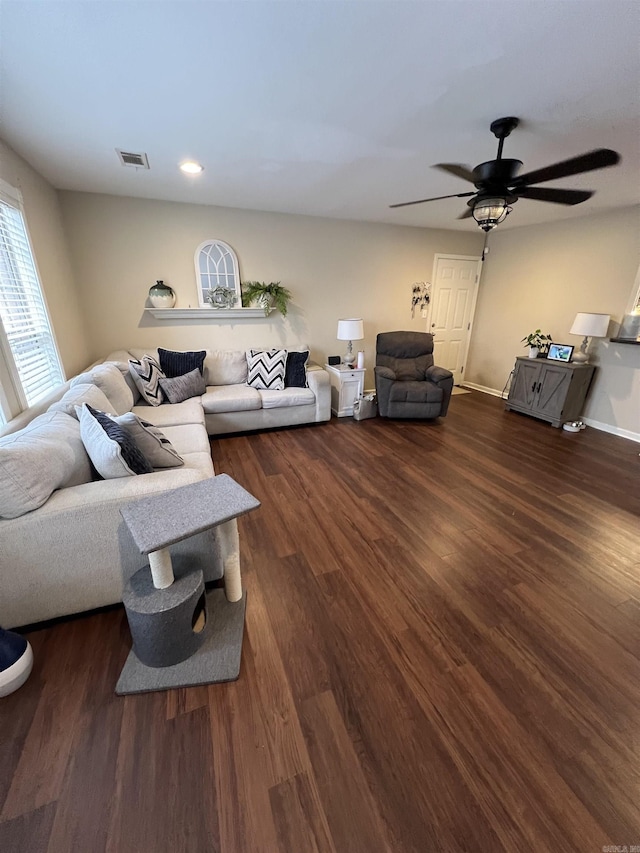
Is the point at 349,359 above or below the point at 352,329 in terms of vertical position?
below

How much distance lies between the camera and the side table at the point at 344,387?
417cm

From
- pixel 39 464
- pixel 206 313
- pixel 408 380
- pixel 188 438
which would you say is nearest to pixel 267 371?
pixel 206 313

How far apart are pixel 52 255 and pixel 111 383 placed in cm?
138

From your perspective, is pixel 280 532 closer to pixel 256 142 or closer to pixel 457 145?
pixel 256 142

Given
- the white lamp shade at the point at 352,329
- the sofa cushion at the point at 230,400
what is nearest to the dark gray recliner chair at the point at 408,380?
the white lamp shade at the point at 352,329

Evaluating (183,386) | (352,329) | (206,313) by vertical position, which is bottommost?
(183,386)

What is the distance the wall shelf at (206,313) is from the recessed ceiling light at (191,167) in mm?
1416

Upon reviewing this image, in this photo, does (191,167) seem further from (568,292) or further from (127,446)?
(568,292)

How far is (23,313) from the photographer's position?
2270mm

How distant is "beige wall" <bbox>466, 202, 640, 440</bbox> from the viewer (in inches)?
148

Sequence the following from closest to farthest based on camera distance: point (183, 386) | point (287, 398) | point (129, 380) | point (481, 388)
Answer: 1. point (129, 380)
2. point (183, 386)
3. point (287, 398)
4. point (481, 388)

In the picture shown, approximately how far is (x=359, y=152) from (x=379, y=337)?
242 cm

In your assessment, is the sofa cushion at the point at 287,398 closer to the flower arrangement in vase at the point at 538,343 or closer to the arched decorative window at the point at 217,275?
the arched decorative window at the point at 217,275

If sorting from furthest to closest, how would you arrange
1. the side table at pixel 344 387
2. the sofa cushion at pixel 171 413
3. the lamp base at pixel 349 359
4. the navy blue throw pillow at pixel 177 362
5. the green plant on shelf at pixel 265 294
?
the lamp base at pixel 349 359 < the side table at pixel 344 387 < the green plant on shelf at pixel 265 294 < the navy blue throw pillow at pixel 177 362 < the sofa cushion at pixel 171 413
